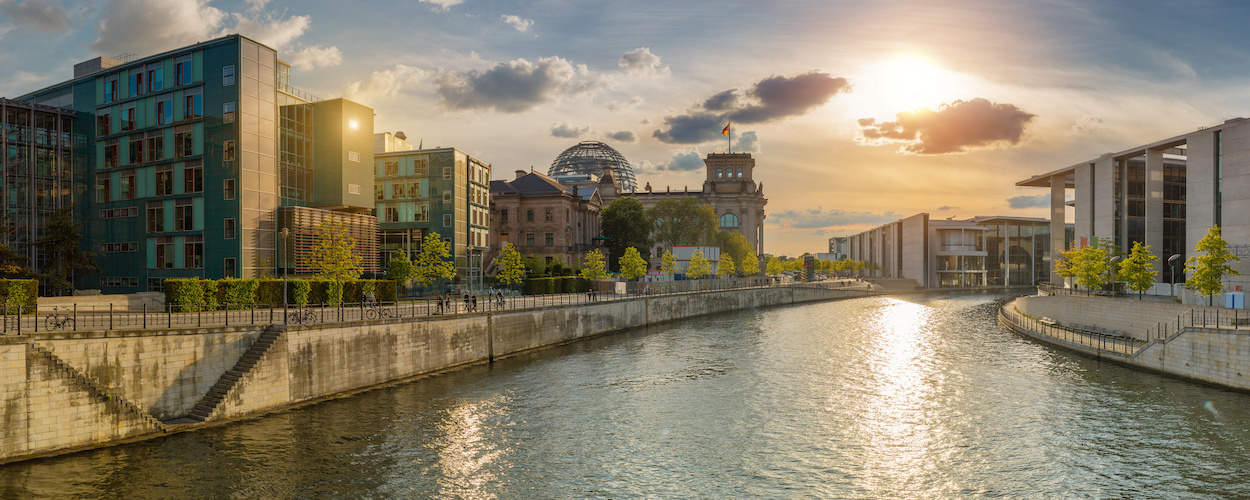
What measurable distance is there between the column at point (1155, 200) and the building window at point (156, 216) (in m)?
88.5

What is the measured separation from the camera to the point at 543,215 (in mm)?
113562

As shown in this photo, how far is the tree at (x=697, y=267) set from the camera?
95250mm

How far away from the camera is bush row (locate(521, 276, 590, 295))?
220 ft

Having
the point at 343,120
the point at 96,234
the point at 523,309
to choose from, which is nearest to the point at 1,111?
the point at 96,234

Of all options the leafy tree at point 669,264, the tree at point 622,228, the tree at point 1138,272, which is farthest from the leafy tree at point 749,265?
the tree at point 1138,272

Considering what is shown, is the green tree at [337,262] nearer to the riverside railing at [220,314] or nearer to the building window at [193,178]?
the riverside railing at [220,314]

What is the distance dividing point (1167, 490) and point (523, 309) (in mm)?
36053

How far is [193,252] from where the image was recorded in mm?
49938

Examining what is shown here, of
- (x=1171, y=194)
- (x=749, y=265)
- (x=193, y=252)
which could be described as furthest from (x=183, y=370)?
(x=749, y=265)

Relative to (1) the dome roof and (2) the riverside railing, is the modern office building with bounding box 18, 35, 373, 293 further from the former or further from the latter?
(1) the dome roof

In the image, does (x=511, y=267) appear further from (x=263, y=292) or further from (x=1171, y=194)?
→ (x=1171, y=194)

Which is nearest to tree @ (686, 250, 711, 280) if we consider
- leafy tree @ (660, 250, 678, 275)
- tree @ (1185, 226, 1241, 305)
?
leafy tree @ (660, 250, 678, 275)

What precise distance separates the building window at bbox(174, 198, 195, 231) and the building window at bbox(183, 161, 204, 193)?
1.00 meters

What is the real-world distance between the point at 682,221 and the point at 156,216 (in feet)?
291
